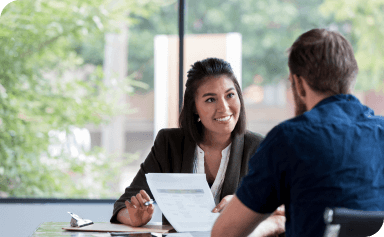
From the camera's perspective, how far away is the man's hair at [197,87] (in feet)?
5.67

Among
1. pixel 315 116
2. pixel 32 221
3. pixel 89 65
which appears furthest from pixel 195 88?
pixel 89 65

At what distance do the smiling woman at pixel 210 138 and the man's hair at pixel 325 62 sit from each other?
2.51 ft

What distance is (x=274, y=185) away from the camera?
2.75ft

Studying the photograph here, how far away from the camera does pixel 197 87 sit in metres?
1.75

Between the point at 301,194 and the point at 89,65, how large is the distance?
4923mm

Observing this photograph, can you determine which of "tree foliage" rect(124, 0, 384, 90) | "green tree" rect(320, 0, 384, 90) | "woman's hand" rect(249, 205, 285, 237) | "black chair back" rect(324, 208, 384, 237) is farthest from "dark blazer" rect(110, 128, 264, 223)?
"green tree" rect(320, 0, 384, 90)

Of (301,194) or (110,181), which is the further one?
(110,181)

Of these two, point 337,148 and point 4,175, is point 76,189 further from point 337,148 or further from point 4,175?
point 337,148

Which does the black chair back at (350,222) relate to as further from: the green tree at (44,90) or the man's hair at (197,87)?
the green tree at (44,90)

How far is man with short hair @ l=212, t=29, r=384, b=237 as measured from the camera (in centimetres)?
81

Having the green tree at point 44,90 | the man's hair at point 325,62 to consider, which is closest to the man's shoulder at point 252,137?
the man's hair at point 325,62

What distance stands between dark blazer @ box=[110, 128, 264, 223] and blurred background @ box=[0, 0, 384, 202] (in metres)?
1.04

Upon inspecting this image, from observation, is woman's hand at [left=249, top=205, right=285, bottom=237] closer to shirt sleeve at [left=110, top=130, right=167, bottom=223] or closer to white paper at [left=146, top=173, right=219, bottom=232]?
white paper at [left=146, top=173, right=219, bottom=232]

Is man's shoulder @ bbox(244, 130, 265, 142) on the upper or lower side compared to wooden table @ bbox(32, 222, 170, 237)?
upper
